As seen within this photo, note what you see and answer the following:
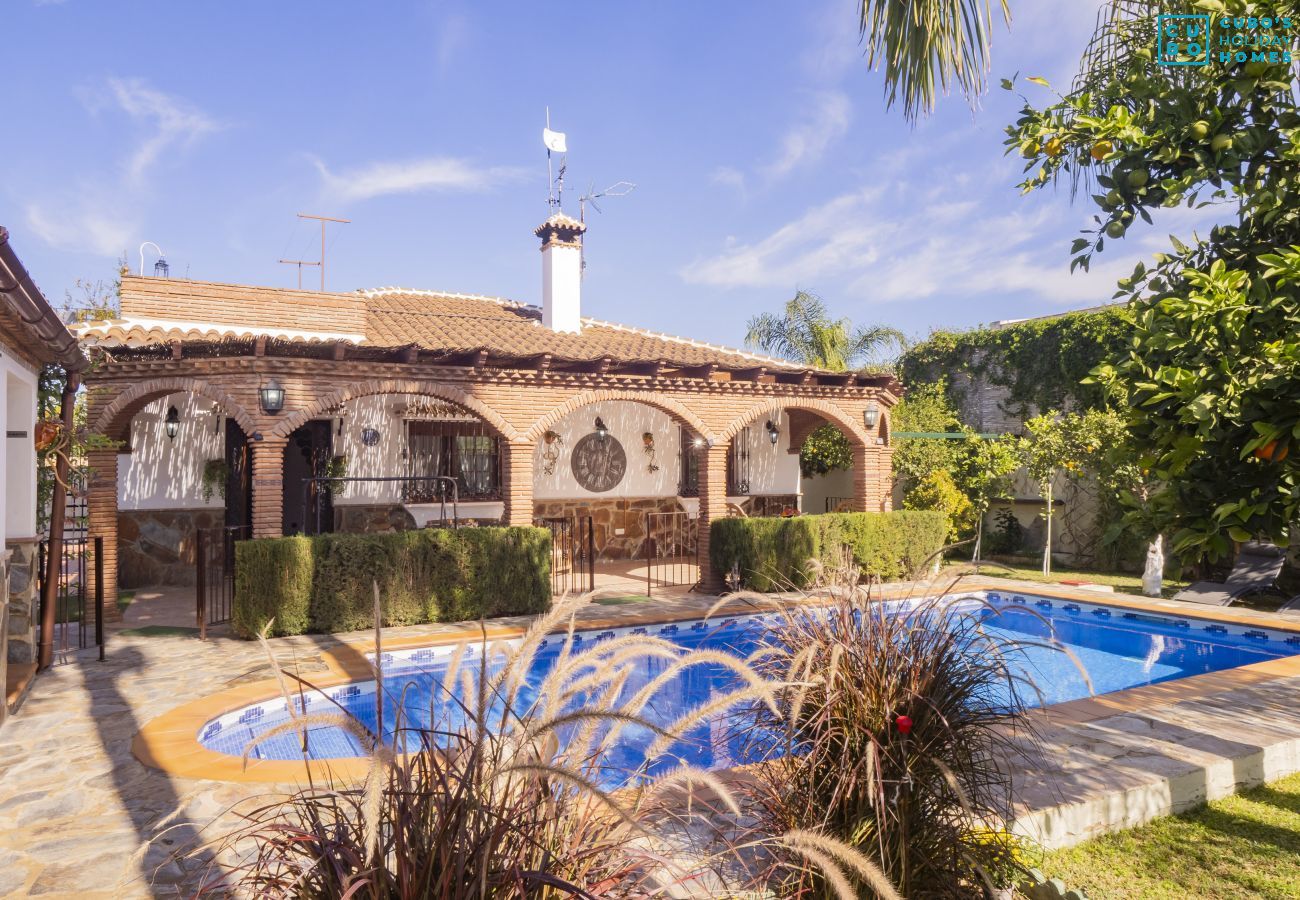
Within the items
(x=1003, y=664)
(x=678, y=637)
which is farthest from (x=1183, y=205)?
(x=678, y=637)

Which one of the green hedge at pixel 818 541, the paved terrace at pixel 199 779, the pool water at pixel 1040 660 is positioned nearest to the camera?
the paved terrace at pixel 199 779

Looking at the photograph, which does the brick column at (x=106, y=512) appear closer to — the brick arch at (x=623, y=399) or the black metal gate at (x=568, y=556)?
the brick arch at (x=623, y=399)

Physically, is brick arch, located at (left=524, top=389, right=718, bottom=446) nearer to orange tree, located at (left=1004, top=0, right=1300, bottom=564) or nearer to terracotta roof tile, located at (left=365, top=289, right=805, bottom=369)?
terracotta roof tile, located at (left=365, top=289, right=805, bottom=369)

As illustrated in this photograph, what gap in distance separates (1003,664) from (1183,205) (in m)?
1.99

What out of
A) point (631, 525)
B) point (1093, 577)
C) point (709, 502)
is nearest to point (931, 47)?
point (709, 502)

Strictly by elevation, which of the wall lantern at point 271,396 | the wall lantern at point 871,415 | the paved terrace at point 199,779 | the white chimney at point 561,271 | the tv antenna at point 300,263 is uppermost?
the tv antenna at point 300,263

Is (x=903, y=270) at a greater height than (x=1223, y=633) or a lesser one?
greater

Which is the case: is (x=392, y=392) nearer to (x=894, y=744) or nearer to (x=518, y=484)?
(x=518, y=484)

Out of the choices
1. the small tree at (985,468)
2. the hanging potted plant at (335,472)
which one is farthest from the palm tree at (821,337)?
the hanging potted plant at (335,472)

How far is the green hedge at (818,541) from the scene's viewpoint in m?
12.8

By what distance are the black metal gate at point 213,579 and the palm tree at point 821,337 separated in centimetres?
1601

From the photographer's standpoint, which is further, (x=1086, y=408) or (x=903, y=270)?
(x=903, y=270)

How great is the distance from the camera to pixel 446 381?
11789 millimetres

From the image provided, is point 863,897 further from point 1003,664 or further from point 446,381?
point 446,381
